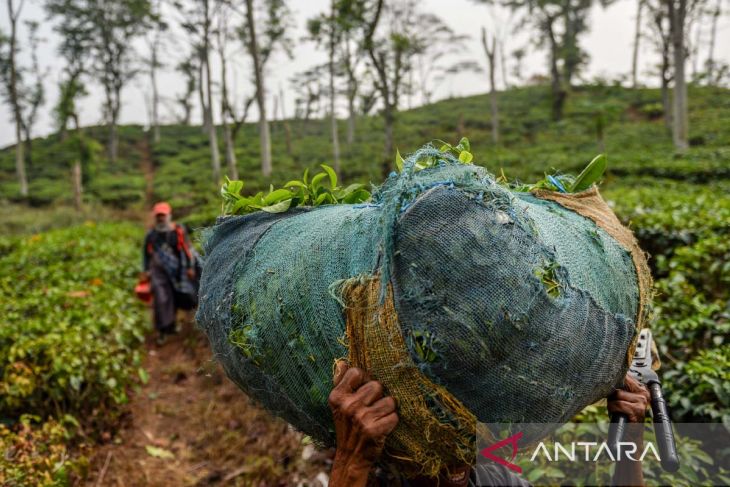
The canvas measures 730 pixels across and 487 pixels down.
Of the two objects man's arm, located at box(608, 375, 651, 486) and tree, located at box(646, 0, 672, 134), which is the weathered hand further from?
tree, located at box(646, 0, 672, 134)

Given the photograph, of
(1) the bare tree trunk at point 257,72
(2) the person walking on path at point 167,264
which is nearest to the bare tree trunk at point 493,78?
(1) the bare tree trunk at point 257,72

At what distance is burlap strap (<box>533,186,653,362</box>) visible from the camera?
4.18 feet

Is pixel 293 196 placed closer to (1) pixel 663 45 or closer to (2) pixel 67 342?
(2) pixel 67 342

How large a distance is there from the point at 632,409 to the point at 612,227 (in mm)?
468

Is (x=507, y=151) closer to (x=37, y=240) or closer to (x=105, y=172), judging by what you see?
(x=37, y=240)

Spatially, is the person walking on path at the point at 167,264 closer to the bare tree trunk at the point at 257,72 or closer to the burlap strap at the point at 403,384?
the burlap strap at the point at 403,384

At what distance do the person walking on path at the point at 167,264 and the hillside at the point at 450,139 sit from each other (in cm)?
582

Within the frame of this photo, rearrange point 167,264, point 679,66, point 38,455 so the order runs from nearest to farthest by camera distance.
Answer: point 38,455, point 167,264, point 679,66

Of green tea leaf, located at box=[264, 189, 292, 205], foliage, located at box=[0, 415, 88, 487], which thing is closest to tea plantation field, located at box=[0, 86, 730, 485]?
foliage, located at box=[0, 415, 88, 487]

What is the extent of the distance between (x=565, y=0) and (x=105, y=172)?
2587 centimetres

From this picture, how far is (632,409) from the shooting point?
1.30 m

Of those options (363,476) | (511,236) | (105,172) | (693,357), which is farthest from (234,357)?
(105,172)

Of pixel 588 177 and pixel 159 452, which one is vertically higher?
pixel 588 177

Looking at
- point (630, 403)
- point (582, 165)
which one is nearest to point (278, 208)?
point (630, 403)
